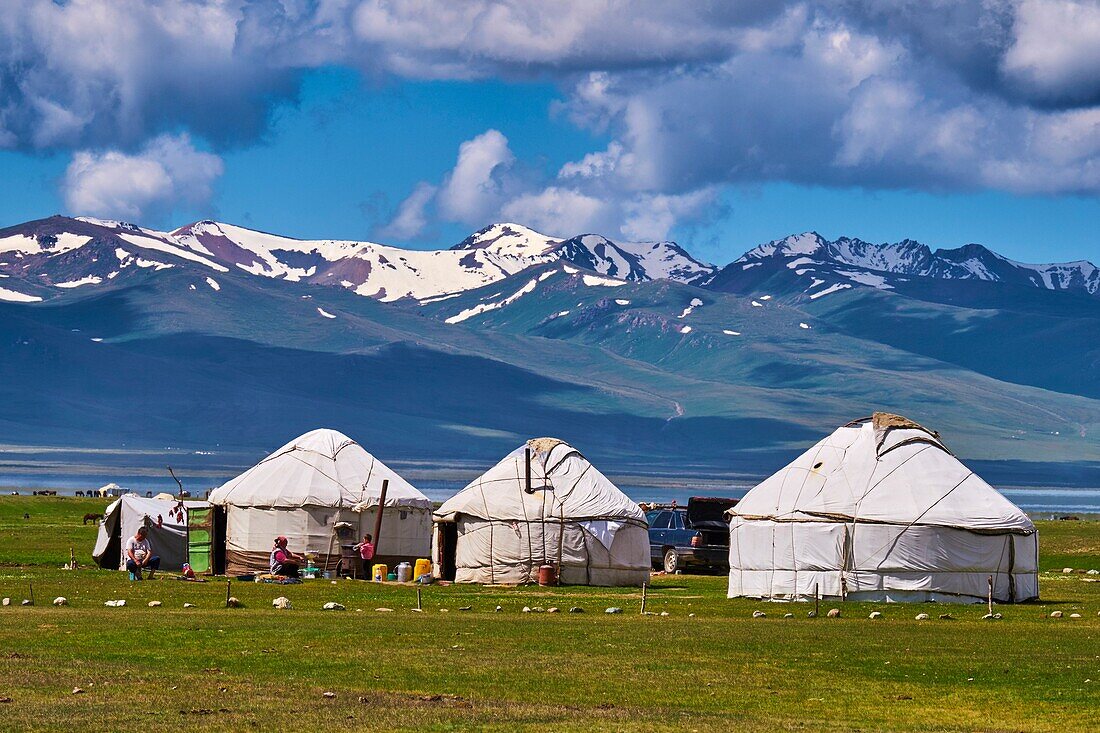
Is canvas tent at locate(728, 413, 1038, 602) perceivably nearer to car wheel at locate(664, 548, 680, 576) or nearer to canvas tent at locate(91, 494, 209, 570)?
car wheel at locate(664, 548, 680, 576)

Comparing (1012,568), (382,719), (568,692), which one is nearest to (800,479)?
(1012,568)

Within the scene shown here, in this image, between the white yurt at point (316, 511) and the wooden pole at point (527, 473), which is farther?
the white yurt at point (316, 511)

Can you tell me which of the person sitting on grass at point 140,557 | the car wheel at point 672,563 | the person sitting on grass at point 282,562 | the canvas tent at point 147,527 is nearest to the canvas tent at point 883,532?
the person sitting on grass at point 282,562

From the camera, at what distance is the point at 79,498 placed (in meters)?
128

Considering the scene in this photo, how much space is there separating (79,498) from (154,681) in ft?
358

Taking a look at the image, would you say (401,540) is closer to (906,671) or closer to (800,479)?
(800,479)

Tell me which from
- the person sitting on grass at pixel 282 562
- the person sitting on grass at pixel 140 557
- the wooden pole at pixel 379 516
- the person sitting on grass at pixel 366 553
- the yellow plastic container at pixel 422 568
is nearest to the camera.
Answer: the person sitting on grass at pixel 140 557

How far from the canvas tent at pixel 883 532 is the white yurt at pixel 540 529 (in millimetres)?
5566

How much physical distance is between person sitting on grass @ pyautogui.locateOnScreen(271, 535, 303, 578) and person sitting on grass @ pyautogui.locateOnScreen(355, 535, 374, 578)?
7.56 feet

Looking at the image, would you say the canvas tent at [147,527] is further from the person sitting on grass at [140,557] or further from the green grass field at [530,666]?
the green grass field at [530,666]

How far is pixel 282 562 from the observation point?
50.3 meters

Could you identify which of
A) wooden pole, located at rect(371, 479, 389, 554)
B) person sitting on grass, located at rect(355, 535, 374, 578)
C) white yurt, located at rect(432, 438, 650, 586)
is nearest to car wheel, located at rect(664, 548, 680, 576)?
white yurt, located at rect(432, 438, 650, 586)

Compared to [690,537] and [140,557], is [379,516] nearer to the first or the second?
[140,557]

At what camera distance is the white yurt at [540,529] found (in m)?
50.3
